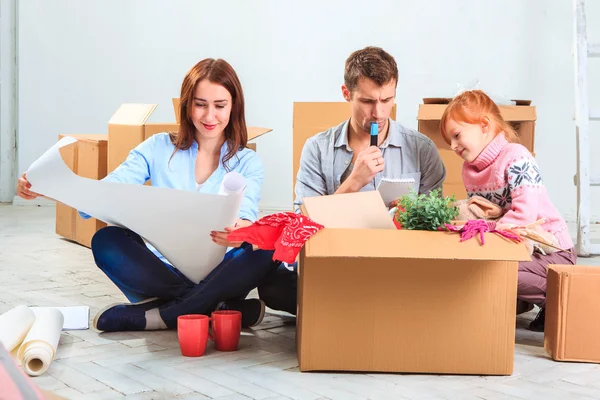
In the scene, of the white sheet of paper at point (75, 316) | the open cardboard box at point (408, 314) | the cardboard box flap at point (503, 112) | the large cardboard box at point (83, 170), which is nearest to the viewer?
the open cardboard box at point (408, 314)

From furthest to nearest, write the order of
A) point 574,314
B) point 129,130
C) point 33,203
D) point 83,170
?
point 33,203 → point 83,170 → point 129,130 → point 574,314

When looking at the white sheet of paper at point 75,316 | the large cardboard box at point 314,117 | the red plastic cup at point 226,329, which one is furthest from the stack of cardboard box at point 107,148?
the red plastic cup at point 226,329

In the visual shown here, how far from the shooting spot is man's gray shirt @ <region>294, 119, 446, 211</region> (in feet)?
7.55

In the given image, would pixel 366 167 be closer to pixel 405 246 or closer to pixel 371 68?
pixel 371 68

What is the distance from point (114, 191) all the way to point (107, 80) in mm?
3295

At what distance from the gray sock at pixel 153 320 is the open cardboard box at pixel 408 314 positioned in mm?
502

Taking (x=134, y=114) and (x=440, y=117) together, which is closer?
(x=440, y=117)

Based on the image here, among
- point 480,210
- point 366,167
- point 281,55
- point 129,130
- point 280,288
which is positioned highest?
point 281,55

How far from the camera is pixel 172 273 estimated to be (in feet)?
6.81

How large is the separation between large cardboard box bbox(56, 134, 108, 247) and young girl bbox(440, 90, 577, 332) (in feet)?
5.71

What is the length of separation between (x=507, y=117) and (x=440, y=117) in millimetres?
242

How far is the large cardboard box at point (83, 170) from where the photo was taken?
3.41m

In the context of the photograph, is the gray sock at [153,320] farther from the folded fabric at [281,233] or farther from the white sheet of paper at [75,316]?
the folded fabric at [281,233]

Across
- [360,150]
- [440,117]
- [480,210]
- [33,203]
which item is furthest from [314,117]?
[33,203]
